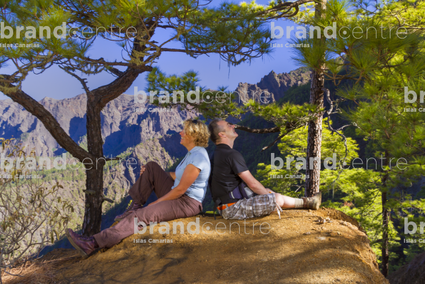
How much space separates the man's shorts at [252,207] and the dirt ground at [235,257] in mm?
76

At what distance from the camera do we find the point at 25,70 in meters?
3.24

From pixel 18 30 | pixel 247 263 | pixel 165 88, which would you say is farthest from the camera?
pixel 165 88

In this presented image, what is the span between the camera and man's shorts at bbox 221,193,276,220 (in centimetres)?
285

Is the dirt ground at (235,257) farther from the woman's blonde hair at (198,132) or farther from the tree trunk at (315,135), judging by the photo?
the tree trunk at (315,135)

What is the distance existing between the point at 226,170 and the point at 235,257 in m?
0.89

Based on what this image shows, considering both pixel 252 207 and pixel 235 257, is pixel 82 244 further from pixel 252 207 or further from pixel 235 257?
pixel 252 207

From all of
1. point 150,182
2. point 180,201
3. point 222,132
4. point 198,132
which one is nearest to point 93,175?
point 150,182

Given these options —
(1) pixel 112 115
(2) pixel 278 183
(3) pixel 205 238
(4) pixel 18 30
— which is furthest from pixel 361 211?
(1) pixel 112 115

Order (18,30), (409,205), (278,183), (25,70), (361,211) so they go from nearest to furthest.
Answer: (18,30)
(25,70)
(409,205)
(361,211)
(278,183)

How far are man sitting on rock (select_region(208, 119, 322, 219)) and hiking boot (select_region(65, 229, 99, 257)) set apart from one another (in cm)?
136

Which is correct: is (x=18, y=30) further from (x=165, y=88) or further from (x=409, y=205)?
(x=409, y=205)

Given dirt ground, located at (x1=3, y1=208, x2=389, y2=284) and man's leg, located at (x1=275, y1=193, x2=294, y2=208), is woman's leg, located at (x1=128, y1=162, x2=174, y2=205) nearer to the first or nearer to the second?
dirt ground, located at (x1=3, y1=208, x2=389, y2=284)

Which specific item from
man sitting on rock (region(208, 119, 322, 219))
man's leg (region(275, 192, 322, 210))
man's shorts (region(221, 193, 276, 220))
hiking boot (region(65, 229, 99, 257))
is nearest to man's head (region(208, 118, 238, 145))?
man sitting on rock (region(208, 119, 322, 219))

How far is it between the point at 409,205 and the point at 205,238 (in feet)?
28.4
